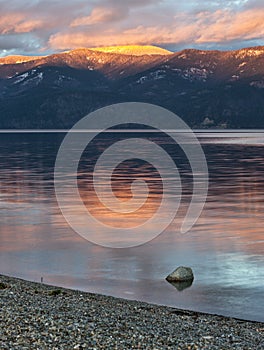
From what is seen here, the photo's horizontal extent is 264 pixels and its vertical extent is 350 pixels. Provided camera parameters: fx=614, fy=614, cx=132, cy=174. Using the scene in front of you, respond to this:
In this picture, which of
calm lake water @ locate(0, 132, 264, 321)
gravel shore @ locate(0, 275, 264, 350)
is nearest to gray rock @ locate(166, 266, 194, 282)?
calm lake water @ locate(0, 132, 264, 321)

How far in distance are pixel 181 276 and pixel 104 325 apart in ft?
45.7

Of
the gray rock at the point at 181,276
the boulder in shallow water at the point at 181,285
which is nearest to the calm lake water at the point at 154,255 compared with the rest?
the boulder in shallow water at the point at 181,285

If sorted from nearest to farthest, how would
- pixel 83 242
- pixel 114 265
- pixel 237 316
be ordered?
pixel 237 316, pixel 114 265, pixel 83 242

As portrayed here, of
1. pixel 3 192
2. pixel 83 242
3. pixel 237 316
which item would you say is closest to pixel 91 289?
pixel 237 316

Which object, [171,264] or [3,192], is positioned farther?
[3,192]

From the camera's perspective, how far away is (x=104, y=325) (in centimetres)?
2347

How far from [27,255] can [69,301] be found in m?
14.9

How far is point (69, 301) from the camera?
29.2 metres

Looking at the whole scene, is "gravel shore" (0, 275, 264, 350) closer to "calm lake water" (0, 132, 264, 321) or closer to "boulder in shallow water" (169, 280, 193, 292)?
"calm lake water" (0, 132, 264, 321)

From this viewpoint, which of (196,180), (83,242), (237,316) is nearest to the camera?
(237,316)

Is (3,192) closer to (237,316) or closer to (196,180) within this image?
(196,180)

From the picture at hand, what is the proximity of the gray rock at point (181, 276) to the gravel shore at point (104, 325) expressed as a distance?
5693mm

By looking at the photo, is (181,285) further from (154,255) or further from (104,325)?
(104,325)

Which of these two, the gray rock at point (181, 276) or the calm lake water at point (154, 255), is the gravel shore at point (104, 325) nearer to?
the calm lake water at point (154, 255)
